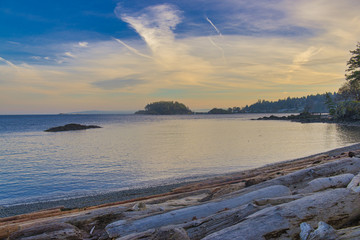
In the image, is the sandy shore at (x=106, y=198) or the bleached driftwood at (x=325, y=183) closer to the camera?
the bleached driftwood at (x=325, y=183)

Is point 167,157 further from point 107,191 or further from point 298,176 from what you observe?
point 298,176

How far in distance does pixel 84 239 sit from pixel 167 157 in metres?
16.0

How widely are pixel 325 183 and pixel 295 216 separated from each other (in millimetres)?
2961

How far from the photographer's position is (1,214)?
9016 millimetres

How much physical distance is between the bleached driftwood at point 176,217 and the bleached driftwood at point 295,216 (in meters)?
1.20

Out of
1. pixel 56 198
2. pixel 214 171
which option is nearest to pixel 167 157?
pixel 214 171

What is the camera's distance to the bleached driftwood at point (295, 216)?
147 inches

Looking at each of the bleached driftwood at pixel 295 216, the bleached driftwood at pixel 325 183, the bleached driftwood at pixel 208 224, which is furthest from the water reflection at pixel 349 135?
the bleached driftwood at pixel 208 224

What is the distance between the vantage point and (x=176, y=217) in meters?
4.83

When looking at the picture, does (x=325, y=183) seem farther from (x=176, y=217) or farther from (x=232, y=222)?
(x=176, y=217)

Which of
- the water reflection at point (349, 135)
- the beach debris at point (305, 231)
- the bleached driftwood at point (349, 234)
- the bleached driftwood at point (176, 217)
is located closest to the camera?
the bleached driftwood at point (349, 234)

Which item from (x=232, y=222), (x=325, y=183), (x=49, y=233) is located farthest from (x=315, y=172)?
(x=49, y=233)

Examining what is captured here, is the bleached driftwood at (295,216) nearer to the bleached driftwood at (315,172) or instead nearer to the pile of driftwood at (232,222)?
the pile of driftwood at (232,222)

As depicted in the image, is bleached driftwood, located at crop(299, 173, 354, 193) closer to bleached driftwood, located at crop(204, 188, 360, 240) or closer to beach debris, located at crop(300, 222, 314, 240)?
bleached driftwood, located at crop(204, 188, 360, 240)
